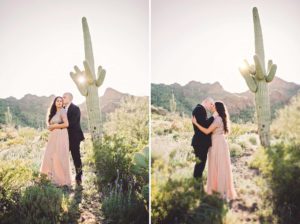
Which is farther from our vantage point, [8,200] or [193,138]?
[193,138]

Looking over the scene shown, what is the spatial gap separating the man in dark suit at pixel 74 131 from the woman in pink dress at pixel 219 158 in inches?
48.5

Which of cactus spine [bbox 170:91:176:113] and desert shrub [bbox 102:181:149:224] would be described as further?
cactus spine [bbox 170:91:176:113]

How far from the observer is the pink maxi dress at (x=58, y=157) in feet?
15.9

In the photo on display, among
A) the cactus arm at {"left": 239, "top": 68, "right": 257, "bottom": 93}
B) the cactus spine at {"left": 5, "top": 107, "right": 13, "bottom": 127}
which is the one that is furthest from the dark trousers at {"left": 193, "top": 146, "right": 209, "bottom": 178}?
the cactus spine at {"left": 5, "top": 107, "right": 13, "bottom": 127}

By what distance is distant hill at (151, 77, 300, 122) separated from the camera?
497 centimetres

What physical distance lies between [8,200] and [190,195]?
68.1 inches

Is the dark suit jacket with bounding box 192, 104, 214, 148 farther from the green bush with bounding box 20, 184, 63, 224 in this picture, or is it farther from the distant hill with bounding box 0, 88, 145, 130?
the green bush with bounding box 20, 184, 63, 224

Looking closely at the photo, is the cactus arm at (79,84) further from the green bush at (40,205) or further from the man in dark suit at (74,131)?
the green bush at (40,205)

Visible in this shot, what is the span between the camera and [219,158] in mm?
4969

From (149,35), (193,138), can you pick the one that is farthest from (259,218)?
(149,35)

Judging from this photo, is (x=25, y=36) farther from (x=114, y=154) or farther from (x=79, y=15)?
(x=114, y=154)

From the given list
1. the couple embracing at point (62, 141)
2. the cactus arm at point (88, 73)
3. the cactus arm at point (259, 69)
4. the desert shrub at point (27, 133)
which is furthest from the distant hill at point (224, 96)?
the desert shrub at point (27, 133)

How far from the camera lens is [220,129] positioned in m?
4.98

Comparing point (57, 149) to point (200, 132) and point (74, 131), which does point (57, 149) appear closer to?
point (74, 131)
